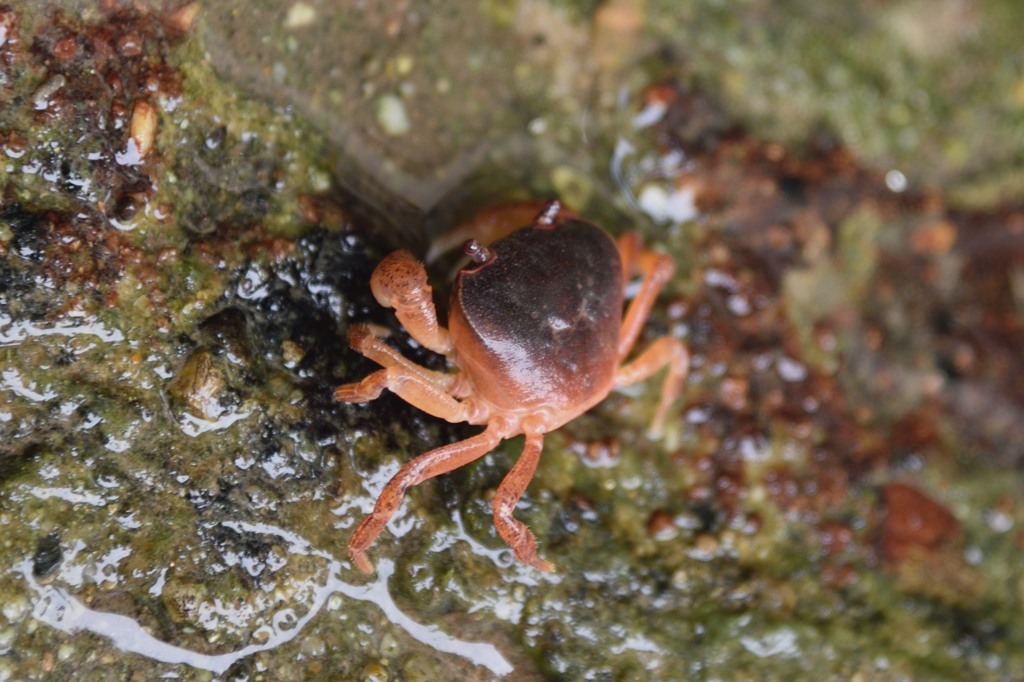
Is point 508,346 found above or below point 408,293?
below

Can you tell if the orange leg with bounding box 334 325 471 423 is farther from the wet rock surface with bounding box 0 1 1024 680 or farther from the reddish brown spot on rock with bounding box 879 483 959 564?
the reddish brown spot on rock with bounding box 879 483 959 564

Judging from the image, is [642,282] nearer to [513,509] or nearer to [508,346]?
[508,346]

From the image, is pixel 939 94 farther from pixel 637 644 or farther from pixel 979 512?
pixel 637 644

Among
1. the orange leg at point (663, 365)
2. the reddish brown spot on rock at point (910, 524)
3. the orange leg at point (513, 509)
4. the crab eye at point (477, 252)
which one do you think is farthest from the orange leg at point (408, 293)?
the reddish brown spot on rock at point (910, 524)

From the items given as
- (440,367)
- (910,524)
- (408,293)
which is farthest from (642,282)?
(910,524)

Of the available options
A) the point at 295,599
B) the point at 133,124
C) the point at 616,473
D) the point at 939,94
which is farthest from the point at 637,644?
the point at 939,94

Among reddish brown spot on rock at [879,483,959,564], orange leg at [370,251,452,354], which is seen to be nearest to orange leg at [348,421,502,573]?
orange leg at [370,251,452,354]
